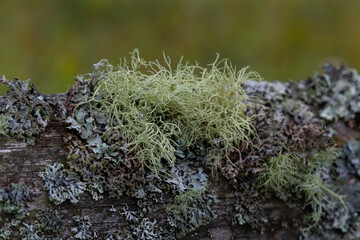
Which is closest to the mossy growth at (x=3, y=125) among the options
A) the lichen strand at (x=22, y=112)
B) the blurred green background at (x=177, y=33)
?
the lichen strand at (x=22, y=112)

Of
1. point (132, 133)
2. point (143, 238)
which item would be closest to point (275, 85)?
point (132, 133)

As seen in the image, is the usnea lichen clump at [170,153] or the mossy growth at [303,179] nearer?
the usnea lichen clump at [170,153]

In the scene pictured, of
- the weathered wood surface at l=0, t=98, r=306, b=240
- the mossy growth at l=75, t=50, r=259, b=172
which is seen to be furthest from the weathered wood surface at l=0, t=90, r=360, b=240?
the mossy growth at l=75, t=50, r=259, b=172

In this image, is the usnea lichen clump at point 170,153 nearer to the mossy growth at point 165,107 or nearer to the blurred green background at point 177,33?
the mossy growth at point 165,107

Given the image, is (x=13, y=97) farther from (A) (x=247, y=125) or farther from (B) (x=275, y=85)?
(B) (x=275, y=85)

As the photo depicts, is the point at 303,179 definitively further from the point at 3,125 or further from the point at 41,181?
the point at 3,125

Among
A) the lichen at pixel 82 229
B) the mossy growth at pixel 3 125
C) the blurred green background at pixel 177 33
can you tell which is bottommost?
the lichen at pixel 82 229
